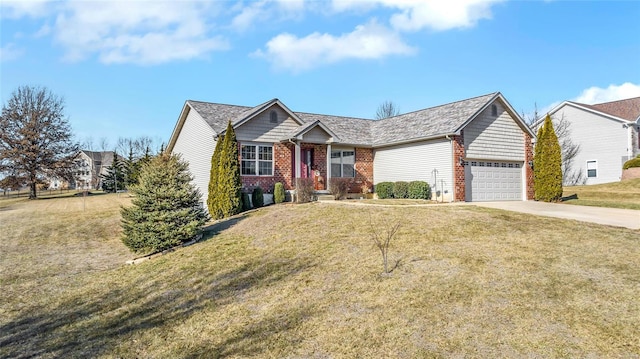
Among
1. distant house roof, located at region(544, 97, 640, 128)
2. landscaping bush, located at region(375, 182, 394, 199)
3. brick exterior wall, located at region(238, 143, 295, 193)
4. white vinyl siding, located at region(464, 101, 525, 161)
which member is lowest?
landscaping bush, located at region(375, 182, 394, 199)

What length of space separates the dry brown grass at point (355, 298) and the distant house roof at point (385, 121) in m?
8.65

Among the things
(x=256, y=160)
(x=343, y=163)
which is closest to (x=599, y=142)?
(x=343, y=163)

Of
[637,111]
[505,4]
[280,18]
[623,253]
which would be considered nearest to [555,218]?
[623,253]

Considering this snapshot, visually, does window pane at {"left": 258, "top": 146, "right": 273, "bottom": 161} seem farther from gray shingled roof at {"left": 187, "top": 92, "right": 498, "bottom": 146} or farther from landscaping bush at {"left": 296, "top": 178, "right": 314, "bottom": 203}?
landscaping bush at {"left": 296, "top": 178, "right": 314, "bottom": 203}

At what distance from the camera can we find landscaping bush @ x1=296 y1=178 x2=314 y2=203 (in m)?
18.5

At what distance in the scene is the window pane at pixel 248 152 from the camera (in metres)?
19.6

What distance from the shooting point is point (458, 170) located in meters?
19.4

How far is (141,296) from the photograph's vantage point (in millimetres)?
8836

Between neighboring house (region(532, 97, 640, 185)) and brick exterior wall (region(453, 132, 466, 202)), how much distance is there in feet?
60.2

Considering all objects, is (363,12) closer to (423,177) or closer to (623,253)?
(423,177)

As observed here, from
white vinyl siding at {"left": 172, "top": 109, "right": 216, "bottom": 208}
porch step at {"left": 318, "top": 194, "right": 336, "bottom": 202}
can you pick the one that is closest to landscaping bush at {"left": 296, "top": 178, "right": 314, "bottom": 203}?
porch step at {"left": 318, "top": 194, "right": 336, "bottom": 202}

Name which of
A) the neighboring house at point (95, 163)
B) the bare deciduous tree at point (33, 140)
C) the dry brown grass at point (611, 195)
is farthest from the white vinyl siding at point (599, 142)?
the neighboring house at point (95, 163)

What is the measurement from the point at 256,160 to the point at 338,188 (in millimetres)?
4256

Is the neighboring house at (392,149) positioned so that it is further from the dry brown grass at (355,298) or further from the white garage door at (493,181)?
the dry brown grass at (355,298)
